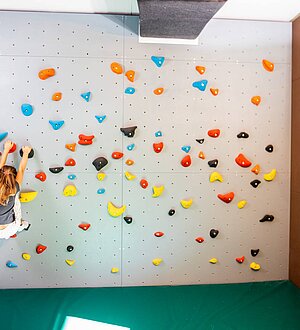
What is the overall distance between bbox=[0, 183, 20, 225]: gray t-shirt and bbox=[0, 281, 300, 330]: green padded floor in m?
0.64

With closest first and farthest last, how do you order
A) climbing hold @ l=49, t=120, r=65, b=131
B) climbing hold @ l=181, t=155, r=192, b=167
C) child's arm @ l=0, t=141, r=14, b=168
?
child's arm @ l=0, t=141, r=14, b=168 < climbing hold @ l=49, t=120, r=65, b=131 < climbing hold @ l=181, t=155, r=192, b=167

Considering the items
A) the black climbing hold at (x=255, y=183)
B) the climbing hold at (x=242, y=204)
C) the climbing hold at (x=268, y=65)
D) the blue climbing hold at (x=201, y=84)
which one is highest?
the climbing hold at (x=268, y=65)

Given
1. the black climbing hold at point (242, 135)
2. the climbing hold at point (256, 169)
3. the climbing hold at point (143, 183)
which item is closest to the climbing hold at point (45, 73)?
the climbing hold at point (143, 183)

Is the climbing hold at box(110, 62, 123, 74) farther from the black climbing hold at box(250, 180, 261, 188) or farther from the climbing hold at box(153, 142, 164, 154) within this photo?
the black climbing hold at box(250, 180, 261, 188)

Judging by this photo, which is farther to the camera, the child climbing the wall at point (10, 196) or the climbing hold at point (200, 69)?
the climbing hold at point (200, 69)

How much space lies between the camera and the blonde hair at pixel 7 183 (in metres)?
2.45

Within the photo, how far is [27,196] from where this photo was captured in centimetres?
275

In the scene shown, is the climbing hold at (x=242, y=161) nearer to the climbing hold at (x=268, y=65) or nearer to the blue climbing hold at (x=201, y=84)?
the blue climbing hold at (x=201, y=84)

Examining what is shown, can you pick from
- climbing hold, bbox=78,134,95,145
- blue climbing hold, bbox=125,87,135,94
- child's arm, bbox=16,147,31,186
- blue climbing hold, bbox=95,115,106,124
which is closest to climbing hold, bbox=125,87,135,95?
blue climbing hold, bbox=125,87,135,94

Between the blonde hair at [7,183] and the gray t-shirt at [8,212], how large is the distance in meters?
0.06

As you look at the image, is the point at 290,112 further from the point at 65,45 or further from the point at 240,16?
the point at 65,45

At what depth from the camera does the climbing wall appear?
2.75 m

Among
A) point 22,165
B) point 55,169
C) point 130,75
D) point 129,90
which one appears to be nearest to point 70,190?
point 55,169

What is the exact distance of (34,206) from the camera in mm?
2785
